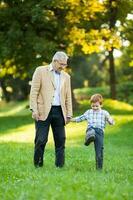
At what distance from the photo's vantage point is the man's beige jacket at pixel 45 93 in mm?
13445

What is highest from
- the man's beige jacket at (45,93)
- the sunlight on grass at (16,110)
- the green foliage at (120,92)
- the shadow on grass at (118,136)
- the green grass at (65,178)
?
the man's beige jacket at (45,93)

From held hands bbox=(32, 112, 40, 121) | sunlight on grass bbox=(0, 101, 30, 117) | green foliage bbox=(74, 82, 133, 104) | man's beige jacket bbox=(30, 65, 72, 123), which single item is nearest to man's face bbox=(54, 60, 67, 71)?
man's beige jacket bbox=(30, 65, 72, 123)

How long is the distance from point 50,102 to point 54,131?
0.67 m

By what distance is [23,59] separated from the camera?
40.7 meters

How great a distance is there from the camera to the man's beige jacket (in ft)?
44.1

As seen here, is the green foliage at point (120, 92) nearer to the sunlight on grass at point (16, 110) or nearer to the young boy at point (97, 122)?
the sunlight on grass at point (16, 110)

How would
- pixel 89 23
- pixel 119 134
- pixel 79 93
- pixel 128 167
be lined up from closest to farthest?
1. pixel 128 167
2. pixel 119 134
3. pixel 89 23
4. pixel 79 93

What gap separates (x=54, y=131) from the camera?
1374 centimetres

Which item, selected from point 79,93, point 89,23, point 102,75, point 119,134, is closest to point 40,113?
point 119,134

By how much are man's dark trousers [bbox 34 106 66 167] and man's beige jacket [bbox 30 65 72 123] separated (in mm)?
119

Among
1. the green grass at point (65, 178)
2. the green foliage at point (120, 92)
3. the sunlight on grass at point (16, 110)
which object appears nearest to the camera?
the green grass at point (65, 178)

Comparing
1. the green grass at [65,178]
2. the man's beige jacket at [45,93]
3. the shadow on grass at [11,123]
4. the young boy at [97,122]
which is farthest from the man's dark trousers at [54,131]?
the shadow on grass at [11,123]

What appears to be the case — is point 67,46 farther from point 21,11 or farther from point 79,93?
point 79,93

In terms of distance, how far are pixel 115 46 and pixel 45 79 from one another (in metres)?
26.9
